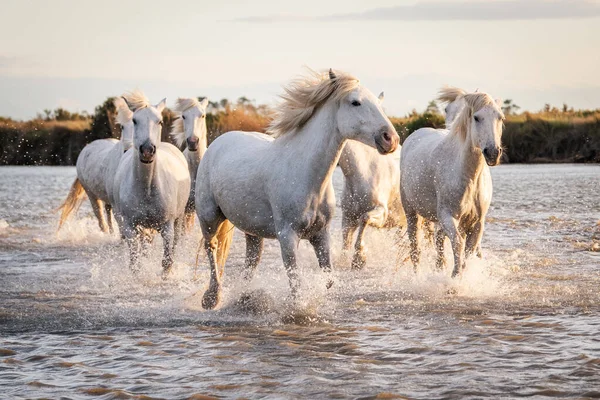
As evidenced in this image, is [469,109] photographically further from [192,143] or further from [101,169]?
[101,169]

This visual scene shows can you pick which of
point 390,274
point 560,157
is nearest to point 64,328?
point 390,274

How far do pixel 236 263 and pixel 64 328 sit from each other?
4425mm

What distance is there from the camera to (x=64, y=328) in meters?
7.21

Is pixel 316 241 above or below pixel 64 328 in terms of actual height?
above

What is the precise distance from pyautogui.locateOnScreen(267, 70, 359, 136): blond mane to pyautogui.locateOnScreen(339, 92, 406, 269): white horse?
3080 millimetres

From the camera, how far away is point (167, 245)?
9.79m

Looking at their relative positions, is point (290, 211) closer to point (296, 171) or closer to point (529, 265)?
point (296, 171)

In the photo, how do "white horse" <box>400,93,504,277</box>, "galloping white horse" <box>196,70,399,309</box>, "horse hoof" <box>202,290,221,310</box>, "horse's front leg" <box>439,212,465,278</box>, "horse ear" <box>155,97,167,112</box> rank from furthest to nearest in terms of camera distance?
"horse ear" <box>155,97,167,112</box> < "horse's front leg" <box>439,212,465,278</box> < "white horse" <box>400,93,504,277</box> < "horse hoof" <box>202,290,221,310</box> < "galloping white horse" <box>196,70,399,309</box>

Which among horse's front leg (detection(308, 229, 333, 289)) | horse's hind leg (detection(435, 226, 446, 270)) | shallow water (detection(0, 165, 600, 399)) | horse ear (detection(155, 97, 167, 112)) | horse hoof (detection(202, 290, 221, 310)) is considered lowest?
shallow water (detection(0, 165, 600, 399))

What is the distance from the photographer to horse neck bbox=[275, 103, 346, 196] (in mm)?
6832

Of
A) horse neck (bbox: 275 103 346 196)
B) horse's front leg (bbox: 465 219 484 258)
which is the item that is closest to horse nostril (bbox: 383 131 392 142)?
horse neck (bbox: 275 103 346 196)

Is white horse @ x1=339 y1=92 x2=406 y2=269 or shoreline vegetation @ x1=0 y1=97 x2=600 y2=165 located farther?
shoreline vegetation @ x1=0 y1=97 x2=600 y2=165

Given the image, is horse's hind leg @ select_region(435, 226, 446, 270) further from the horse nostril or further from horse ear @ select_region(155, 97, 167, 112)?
horse ear @ select_region(155, 97, 167, 112)

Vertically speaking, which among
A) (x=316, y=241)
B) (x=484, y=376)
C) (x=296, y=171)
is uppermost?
(x=296, y=171)
